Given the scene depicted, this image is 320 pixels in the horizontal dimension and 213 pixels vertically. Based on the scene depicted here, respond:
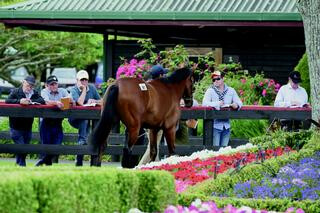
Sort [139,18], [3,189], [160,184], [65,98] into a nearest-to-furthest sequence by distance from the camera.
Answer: [3,189] < [160,184] < [65,98] < [139,18]

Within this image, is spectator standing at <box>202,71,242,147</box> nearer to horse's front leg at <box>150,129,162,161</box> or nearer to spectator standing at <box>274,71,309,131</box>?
spectator standing at <box>274,71,309,131</box>

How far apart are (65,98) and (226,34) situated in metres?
9.07

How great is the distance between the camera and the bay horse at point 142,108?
19.0 metres

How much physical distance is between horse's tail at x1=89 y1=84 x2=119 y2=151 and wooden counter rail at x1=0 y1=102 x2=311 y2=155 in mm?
924

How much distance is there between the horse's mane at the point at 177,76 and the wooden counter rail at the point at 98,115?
831 mm

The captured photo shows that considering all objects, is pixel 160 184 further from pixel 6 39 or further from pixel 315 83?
pixel 6 39

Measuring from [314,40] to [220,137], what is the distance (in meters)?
3.84

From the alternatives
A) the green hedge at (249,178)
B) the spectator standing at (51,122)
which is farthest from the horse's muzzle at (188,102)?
the green hedge at (249,178)

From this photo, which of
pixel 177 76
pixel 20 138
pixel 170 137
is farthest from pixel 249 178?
pixel 20 138

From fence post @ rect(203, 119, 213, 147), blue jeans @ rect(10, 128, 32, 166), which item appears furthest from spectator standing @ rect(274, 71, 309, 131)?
blue jeans @ rect(10, 128, 32, 166)

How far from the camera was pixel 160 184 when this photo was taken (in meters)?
10.0

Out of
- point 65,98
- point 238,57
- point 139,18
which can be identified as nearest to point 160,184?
point 65,98

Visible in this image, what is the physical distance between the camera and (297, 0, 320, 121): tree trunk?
60.6 feet

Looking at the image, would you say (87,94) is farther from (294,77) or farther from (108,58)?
(108,58)
